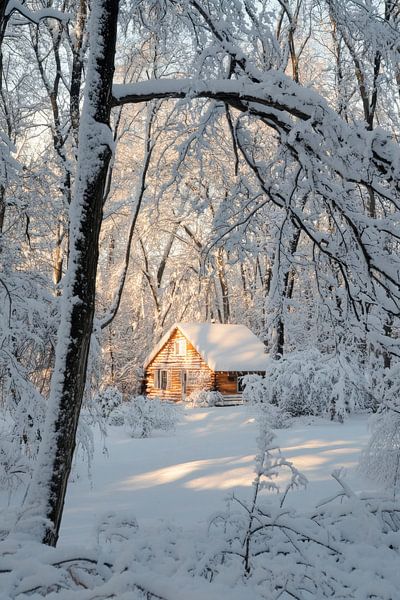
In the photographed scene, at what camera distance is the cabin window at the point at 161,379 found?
3203 centimetres

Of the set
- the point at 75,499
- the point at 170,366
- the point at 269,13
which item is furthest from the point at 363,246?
the point at 170,366

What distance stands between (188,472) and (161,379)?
22.0 metres

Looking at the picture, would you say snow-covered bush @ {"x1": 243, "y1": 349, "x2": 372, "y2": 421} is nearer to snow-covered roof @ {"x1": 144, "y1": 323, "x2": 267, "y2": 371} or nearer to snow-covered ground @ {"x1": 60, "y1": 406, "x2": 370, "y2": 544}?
snow-covered ground @ {"x1": 60, "y1": 406, "x2": 370, "y2": 544}

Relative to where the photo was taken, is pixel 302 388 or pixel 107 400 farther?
pixel 107 400

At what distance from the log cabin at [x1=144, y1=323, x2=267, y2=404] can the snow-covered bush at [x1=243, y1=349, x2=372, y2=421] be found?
7.95 metres

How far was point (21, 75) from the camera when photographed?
13984 millimetres

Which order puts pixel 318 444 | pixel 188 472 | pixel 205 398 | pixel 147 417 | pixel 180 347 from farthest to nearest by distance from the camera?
pixel 180 347 → pixel 205 398 → pixel 147 417 → pixel 318 444 → pixel 188 472

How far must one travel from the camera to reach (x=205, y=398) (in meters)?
26.1

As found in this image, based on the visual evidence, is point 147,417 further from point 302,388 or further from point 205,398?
point 205,398

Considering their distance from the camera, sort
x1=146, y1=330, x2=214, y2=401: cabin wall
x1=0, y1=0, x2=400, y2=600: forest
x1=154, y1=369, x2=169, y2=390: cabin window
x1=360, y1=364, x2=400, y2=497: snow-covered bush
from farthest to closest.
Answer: x1=154, y1=369, x2=169, y2=390: cabin window, x1=146, y1=330, x2=214, y2=401: cabin wall, x1=360, y1=364, x2=400, y2=497: snow-covered bush, x1=0, y1=0, x2=400, y2=600: forest

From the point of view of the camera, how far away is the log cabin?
28.0 meters

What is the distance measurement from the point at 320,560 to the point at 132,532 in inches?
48.0

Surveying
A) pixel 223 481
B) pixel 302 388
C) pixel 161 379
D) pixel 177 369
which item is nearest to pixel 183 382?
pixel 177 369

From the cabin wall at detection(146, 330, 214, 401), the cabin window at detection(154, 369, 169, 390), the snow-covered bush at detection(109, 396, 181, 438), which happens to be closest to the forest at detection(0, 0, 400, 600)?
the snow-covered bush at detection(109, 396, 181, 438)
